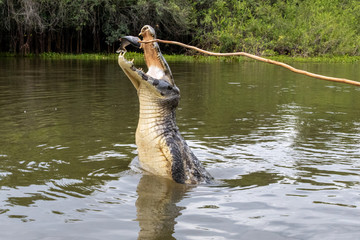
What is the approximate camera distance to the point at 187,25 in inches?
1443

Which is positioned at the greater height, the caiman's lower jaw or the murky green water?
the caiman's lower jaw

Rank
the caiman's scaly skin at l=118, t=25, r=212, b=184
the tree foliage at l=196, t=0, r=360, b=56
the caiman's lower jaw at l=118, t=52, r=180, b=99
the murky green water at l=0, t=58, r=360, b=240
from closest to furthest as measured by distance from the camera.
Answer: the murky green water at l=0, t=58, r=360, b=240 < the caiman's lower jaw at l=118, t=52, r=180, b=99 < the caiman's scaly skin at l=118, t=25, r=212, b=184 < the tree foliage at l=196, t=0, r=360, b=56

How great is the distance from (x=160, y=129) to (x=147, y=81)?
1.73 ft

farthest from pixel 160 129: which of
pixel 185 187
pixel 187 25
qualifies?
pixel 187 25

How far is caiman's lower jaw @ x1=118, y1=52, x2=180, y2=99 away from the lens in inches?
176

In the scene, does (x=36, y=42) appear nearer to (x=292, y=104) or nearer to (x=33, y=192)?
(x=292, y=104)

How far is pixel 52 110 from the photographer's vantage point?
9445 millimetres

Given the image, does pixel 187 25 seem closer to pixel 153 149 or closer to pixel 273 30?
pixel 273 30

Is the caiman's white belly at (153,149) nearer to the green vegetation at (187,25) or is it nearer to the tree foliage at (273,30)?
the green vegetation at (187,25)

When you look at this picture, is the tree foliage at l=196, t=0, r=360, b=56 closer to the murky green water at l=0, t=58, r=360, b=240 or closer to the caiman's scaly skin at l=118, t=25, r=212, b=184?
the murky green water at l=0, t=58, r=360, b=240

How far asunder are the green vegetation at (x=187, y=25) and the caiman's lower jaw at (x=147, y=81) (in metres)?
24.4

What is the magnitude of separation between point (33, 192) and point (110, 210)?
2.98 feet

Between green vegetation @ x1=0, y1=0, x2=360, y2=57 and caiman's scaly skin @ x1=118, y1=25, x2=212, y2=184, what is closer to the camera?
caiman's scaly skin @ x1=118, y1=25, x2=212, y2=184

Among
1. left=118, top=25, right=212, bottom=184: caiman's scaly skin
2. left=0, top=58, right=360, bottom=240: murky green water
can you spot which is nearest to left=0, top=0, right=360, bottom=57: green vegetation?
left=0, top=58, right=360, bottom=240: murky green water
